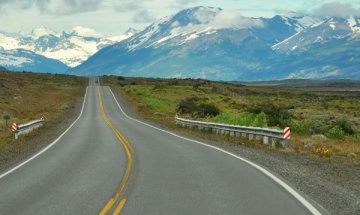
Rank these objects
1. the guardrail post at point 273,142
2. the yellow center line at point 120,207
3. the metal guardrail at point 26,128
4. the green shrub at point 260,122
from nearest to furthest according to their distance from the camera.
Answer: the yellow center line at point 120,207 < the guardrail post at point 273,142 < the metal guardrail at point 26,128 < the green shrub at point 260,122

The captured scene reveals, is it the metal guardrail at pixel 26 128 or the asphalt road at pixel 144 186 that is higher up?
the asphalt road at pixel 144 186

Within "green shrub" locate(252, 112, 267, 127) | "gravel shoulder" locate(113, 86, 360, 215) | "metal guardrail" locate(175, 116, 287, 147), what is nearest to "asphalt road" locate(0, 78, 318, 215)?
"gravel shoulder" locate(113, 86, 360, 215)

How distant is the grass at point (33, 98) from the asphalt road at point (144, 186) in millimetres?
11803

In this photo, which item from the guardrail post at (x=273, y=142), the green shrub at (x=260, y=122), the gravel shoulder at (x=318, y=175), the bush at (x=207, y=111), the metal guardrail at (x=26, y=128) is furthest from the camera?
the bush at (x=207, y=111)

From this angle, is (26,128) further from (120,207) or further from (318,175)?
(120,207)

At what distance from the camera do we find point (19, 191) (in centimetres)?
1180

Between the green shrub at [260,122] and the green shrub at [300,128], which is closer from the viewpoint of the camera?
the green shrub at [260,122]

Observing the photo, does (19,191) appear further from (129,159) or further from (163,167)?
(129,159)

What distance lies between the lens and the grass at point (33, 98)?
53.8 metres

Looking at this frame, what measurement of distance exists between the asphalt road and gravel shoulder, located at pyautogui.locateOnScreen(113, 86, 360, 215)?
46 centimetres

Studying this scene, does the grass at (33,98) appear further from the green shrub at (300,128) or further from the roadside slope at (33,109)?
the green shrub at (300,128)

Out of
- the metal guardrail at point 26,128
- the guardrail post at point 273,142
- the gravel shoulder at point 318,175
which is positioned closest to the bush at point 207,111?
the metal guardrail at point 26,128

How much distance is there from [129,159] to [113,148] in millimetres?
4211

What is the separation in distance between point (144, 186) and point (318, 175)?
4.98 metres
